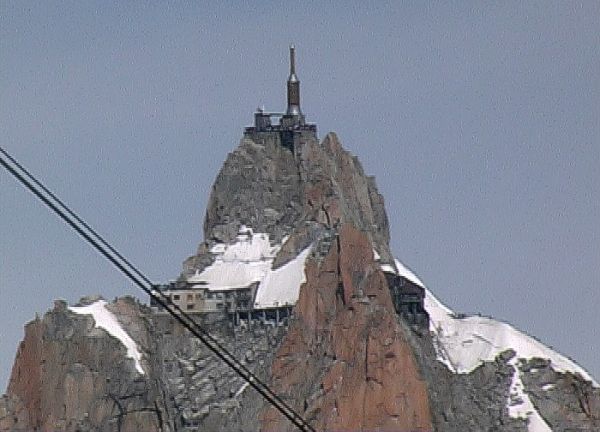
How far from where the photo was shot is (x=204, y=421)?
162m

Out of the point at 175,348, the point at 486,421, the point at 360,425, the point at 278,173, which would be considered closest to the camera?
the point at 360,425

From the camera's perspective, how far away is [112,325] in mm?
162250

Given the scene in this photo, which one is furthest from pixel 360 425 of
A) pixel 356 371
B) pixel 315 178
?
pixel 315 178

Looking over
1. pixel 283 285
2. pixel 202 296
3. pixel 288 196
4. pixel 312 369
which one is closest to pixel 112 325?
pixel 202 296

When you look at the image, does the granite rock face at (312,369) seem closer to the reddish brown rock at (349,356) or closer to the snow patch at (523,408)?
the reddish brown rock at (349,356)

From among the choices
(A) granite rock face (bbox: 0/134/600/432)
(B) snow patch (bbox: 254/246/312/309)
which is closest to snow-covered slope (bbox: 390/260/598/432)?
(A) granite rock face (bbox: 0/134/600/432)

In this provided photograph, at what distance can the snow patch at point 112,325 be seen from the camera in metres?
161

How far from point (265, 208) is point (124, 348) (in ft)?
90.4

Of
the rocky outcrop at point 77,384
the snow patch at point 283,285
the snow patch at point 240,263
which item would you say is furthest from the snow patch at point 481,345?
the rocky outcrop at point 77,384

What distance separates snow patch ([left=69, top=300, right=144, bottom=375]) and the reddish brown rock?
11.5 m

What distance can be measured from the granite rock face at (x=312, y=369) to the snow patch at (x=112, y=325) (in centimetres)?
60

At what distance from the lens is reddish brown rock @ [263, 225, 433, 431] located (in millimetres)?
148625

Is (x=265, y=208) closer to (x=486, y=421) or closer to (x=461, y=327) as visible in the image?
(x=461, y=327)

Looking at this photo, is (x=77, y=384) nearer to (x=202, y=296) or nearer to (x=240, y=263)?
(x=202, y=296)
